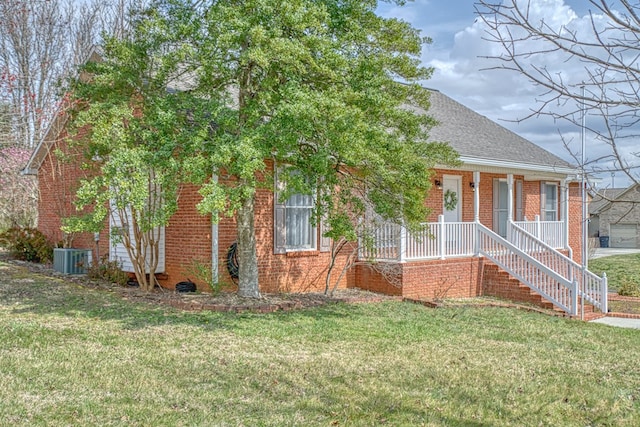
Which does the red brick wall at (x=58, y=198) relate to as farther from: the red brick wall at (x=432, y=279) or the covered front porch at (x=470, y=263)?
the covered front porch at (x=470, y=263)

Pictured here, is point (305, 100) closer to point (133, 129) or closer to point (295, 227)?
point (133, 129)

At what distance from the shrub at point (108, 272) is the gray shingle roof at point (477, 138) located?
8.69m

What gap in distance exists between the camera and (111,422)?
490 cm

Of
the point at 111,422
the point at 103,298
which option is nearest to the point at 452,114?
the point at 103,298

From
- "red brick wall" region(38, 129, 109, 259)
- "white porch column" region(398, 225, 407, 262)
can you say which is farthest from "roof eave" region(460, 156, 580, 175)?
"red brick wall" region(38, 129, 109, 259)

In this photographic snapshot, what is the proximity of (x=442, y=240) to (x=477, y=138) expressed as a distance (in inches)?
210

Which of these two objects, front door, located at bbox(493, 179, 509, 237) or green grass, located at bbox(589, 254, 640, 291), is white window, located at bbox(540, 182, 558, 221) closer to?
front door, located at bbox(493, 179, 509, 237)

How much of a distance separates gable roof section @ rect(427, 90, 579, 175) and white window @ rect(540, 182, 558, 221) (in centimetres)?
99

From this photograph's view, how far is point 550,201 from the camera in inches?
819

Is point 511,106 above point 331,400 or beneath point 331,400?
above

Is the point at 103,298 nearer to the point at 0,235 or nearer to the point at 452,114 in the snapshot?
the point at 0,235

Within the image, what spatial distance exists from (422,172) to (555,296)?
5610 mm

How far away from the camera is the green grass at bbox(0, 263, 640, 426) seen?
5.30 metres

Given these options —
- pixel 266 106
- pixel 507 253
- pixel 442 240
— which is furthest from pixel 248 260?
pixel 507 253
